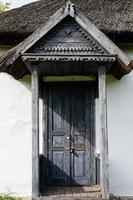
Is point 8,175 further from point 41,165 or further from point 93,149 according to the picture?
point 93,149

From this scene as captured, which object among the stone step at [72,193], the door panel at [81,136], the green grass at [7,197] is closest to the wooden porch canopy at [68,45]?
the door panel at [81,136]

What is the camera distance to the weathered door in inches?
333

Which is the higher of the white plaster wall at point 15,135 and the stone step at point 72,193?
the white plaster wall at point 15,135

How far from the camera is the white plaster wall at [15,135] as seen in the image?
330 inches

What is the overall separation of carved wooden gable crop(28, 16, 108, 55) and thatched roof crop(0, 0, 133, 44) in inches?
53.3

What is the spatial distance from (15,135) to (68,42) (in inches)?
103

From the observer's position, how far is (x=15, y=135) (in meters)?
8.52

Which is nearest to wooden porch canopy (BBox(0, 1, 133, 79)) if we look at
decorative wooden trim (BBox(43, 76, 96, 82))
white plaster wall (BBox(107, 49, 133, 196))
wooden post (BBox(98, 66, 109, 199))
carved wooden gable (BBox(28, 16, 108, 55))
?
carved wooden gable (BBox(28, 16, 108, 55))

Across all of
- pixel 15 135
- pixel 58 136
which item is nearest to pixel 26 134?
pixel 15 135

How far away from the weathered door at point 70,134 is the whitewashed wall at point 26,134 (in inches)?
17.9

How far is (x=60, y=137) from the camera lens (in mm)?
8547

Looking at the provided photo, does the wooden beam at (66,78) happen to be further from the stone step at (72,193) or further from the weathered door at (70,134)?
the stone step at (72,193)

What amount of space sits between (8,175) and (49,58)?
9.89 ft

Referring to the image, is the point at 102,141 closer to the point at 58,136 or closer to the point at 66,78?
the point at 58,136
